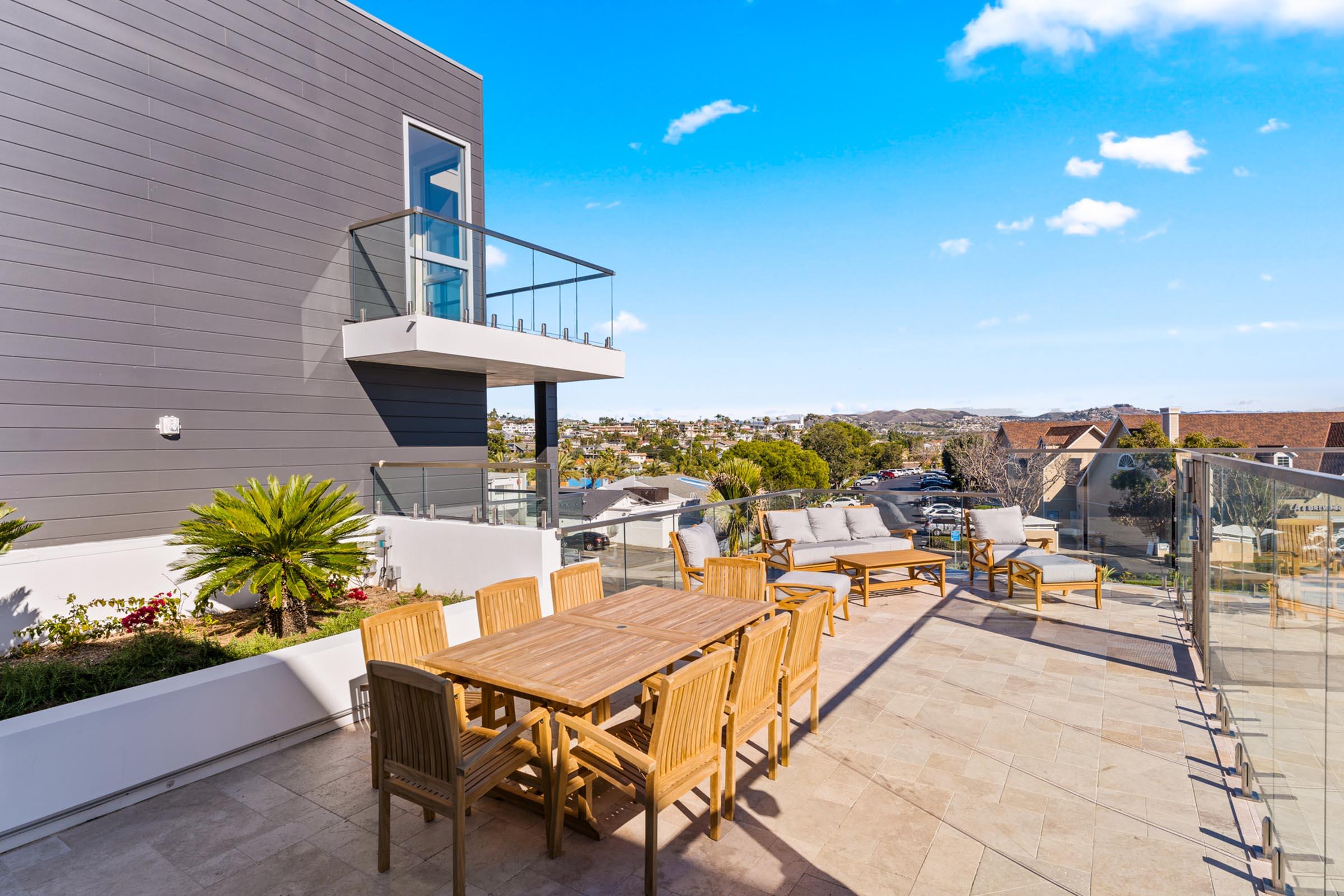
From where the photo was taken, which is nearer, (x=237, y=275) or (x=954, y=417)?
(x=237, y=275)

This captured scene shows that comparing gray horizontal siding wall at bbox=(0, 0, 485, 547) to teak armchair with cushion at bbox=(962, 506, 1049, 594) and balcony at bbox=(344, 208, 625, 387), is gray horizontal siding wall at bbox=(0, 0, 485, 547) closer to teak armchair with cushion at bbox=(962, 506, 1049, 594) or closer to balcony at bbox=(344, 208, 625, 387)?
balcony at bbox=(344, 208, 625, 387)

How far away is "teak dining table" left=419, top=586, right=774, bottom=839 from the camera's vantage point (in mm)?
2889

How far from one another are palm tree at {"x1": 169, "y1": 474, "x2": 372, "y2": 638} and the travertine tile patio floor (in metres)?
1.43

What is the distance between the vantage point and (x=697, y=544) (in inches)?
266

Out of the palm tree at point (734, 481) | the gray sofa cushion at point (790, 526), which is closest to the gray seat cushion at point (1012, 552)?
the gray sofa cushion at point (790, 526)

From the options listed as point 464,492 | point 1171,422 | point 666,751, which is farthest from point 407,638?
point 1171,422

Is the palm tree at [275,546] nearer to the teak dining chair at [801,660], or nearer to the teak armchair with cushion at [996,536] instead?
the teak dining chair at [801,660]

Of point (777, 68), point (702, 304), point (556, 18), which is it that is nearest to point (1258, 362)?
point (702, 304)

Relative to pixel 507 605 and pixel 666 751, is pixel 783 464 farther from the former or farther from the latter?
pixel 666 751

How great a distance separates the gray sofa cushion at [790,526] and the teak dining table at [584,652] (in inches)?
141

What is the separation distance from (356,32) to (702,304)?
1271 inches

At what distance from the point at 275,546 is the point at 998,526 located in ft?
24.2

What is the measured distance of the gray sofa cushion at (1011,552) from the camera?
24.1ft

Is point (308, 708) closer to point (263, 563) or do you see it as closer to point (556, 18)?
point (263, 563)
